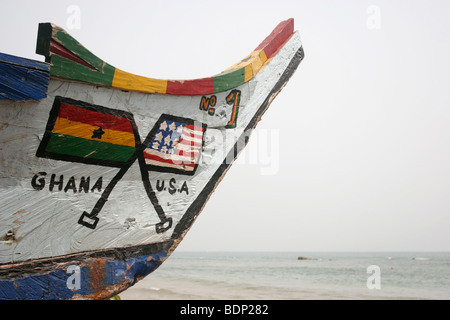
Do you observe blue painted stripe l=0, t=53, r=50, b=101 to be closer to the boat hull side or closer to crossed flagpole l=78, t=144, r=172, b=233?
crossed flagpole l=78, t=144, r=172, b=233

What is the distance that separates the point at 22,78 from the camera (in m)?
1.82

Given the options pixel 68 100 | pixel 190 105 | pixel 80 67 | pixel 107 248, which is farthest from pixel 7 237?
pixel 190 105

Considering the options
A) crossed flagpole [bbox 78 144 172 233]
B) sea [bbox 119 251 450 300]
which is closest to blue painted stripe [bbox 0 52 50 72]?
crossed flagpole [bbox 78 144 172 233]

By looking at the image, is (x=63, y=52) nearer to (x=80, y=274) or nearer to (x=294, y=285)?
(x=80, y=274)

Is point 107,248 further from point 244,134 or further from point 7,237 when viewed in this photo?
point 244,134

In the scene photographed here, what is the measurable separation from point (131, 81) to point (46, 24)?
53cm

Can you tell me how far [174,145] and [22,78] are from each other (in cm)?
103

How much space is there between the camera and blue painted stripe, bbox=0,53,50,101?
177cm

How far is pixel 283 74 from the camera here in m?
3.33

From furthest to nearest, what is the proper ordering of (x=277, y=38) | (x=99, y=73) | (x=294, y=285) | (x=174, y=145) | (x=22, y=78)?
(x=294, y=285)
(x=277, y=38)
(x=174, y=145)
(x=99, y=73)
(x=22, y=78)

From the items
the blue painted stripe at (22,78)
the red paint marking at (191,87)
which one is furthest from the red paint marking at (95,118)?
the red paint marking at (191,87)

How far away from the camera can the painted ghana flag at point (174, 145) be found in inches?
95.9

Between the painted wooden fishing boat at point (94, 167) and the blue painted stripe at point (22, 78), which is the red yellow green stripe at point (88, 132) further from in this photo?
the blue painted stripe at point (22, 78)

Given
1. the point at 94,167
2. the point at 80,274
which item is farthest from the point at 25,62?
the point at 80,274
